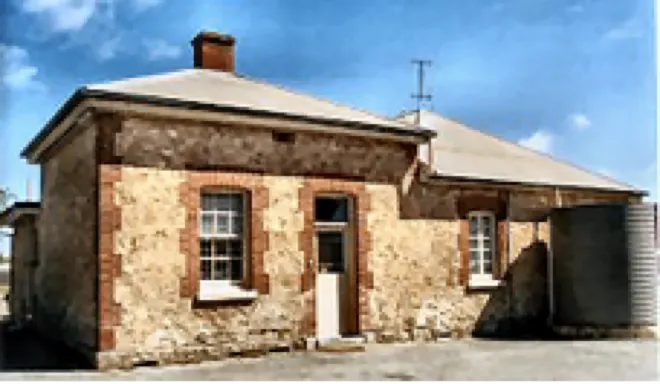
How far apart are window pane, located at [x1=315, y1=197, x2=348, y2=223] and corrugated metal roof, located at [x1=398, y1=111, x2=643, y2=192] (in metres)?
2.46

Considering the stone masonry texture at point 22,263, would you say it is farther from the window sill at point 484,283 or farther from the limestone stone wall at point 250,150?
the window sill at point 484,283

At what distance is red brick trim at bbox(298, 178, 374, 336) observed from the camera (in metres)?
11.3

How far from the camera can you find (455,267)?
13203 millimetres

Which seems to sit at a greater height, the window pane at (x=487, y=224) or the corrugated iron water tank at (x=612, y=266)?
the window pane at (x=487, y=224)

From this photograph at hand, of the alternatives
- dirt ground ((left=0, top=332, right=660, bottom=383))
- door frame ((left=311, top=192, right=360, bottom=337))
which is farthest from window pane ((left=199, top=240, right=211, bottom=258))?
door frame ((left=311, top=192, right=360, bottom=337))

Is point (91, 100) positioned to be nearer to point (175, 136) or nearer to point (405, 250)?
point (175, 136)

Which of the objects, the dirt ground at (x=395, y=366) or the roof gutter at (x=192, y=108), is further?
the roof gutter at (x=192, y=108)

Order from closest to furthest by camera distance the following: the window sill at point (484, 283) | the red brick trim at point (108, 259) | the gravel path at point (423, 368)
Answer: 1. the gravel path at point (423, 368)
2. the red brick trim at point (108, 259)
3. the window sill at point (484, 283)

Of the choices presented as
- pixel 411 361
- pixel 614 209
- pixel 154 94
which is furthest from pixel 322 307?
pixel 614 209

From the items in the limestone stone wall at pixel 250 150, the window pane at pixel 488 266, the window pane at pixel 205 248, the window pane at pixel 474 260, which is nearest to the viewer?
the limestone stone wall at pixel 250 150

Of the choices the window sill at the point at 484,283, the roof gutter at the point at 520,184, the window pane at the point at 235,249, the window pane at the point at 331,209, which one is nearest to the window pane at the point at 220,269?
the window pane at the point at 235,249

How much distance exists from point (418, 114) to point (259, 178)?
7.71 m

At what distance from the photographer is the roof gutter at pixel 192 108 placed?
9414mm

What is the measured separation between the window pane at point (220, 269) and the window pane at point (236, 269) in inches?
3.9
